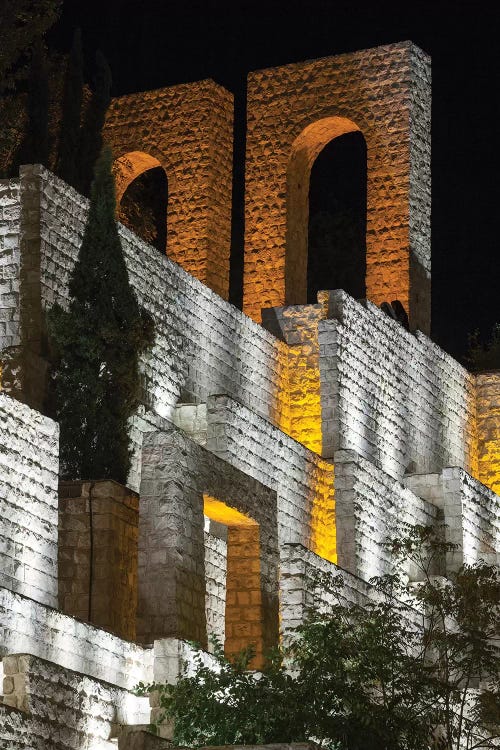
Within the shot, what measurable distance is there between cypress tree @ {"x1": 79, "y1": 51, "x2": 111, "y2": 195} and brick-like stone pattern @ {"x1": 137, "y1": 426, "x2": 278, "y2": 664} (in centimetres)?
741

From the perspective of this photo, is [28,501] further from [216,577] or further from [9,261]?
[216,577]

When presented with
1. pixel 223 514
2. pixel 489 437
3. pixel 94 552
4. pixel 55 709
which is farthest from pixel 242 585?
pixel 489 437

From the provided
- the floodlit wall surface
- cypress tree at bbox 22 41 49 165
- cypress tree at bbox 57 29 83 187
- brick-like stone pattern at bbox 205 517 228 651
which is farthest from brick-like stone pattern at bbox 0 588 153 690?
cypress tree at bbox 57 29 83 187

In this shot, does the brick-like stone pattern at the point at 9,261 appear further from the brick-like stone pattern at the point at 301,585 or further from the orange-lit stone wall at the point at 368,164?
the orange-lit stone wall at the point at 368,164

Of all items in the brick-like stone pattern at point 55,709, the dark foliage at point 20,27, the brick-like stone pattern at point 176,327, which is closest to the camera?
the brick-like stone pattern at point 55,709

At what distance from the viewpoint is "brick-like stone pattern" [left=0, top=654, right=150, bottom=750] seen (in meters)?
15.4

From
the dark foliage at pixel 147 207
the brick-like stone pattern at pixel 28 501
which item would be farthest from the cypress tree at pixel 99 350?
the dark foliage at pixel 147 207

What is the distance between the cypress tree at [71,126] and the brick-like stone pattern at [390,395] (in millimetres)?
4421

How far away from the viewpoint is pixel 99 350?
21000 mm

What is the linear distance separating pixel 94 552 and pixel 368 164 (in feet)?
43.2

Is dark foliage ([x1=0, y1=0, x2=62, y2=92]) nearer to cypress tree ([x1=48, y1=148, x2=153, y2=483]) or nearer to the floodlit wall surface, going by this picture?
the floodlit wall surface

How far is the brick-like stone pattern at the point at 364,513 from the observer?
2497 cm

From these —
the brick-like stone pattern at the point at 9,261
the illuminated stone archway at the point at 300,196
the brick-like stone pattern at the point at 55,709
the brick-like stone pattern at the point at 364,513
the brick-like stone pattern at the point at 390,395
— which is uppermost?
the illuminated stone archway at the point at 300,196

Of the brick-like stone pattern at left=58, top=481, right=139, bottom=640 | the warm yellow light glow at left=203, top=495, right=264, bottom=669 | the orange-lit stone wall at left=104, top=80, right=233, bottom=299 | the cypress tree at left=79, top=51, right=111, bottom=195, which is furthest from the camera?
the orange-lit stone wall at left=104, top=80, right=233, bottom=299
